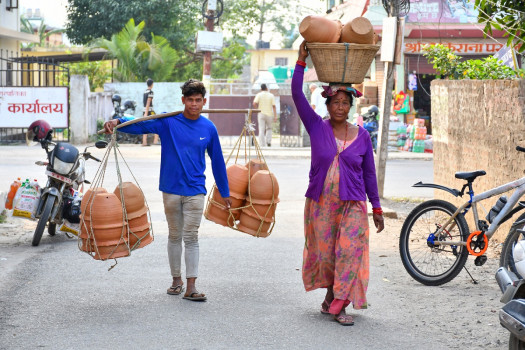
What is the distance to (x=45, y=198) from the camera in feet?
30.6

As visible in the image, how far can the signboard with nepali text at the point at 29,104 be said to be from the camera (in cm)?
2291

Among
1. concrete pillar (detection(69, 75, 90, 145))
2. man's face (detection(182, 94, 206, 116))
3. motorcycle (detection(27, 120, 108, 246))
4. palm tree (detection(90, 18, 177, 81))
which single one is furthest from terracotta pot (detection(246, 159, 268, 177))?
palm tree (detection(90, 18, 177, 81))

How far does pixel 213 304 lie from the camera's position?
666 centimetres

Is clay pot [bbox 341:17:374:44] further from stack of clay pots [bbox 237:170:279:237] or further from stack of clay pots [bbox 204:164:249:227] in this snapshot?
stack of clay pots [bbox 204:164:249:227]

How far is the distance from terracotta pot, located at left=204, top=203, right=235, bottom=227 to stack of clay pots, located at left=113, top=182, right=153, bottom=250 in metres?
0.59

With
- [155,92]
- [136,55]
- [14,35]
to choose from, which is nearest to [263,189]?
[155,92]

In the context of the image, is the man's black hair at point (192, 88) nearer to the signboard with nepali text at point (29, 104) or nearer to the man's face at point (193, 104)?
the man's face at point (193, 104)

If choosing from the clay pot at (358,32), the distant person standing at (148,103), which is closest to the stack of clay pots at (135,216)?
the clay pot at (358,32)

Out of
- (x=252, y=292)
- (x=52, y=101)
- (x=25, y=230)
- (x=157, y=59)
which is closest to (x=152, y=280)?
(x=252, y=292)

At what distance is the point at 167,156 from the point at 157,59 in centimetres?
2491

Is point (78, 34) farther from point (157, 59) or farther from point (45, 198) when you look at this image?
point (45, 198)

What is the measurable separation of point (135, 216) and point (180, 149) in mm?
655

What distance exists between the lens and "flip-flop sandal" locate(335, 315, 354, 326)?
20.2 feet

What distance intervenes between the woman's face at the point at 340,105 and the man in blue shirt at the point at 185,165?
1.10 metres
